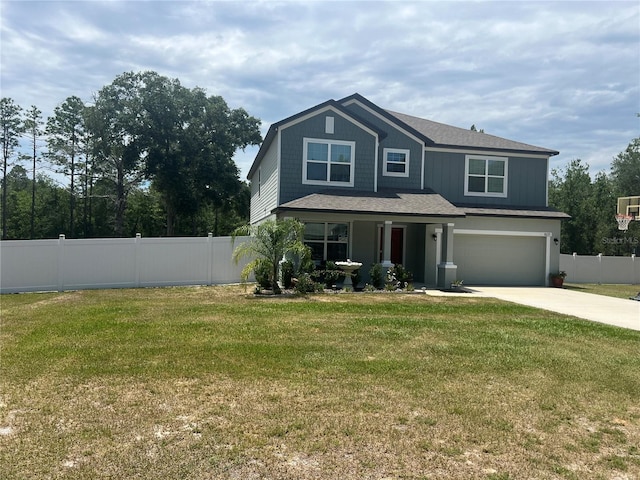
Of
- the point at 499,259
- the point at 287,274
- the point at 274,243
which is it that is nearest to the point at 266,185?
the point at 287,274

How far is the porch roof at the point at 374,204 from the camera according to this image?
53.1ft

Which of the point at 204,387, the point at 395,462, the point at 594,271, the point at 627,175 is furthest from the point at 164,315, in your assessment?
the point at 627,175

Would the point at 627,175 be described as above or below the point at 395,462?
above

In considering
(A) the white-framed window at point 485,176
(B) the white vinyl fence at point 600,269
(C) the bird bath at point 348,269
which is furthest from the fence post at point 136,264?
(B) the white vinyl fence at point 600,269

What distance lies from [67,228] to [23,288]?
27.0m

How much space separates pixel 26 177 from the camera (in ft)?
128

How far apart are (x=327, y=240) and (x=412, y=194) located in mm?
3870

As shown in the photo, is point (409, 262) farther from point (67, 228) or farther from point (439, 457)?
point (67, 228)

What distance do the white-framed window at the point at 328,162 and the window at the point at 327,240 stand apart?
65.6 inches

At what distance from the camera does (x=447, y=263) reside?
1748 cm

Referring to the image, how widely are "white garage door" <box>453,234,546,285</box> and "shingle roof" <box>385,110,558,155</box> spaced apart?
3.89m

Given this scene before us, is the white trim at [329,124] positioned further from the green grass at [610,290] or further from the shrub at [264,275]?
the green grass at [610,290]

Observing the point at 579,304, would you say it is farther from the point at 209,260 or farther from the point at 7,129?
the point at 7,129

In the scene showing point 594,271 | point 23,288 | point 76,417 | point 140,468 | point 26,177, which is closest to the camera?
point 140,468
